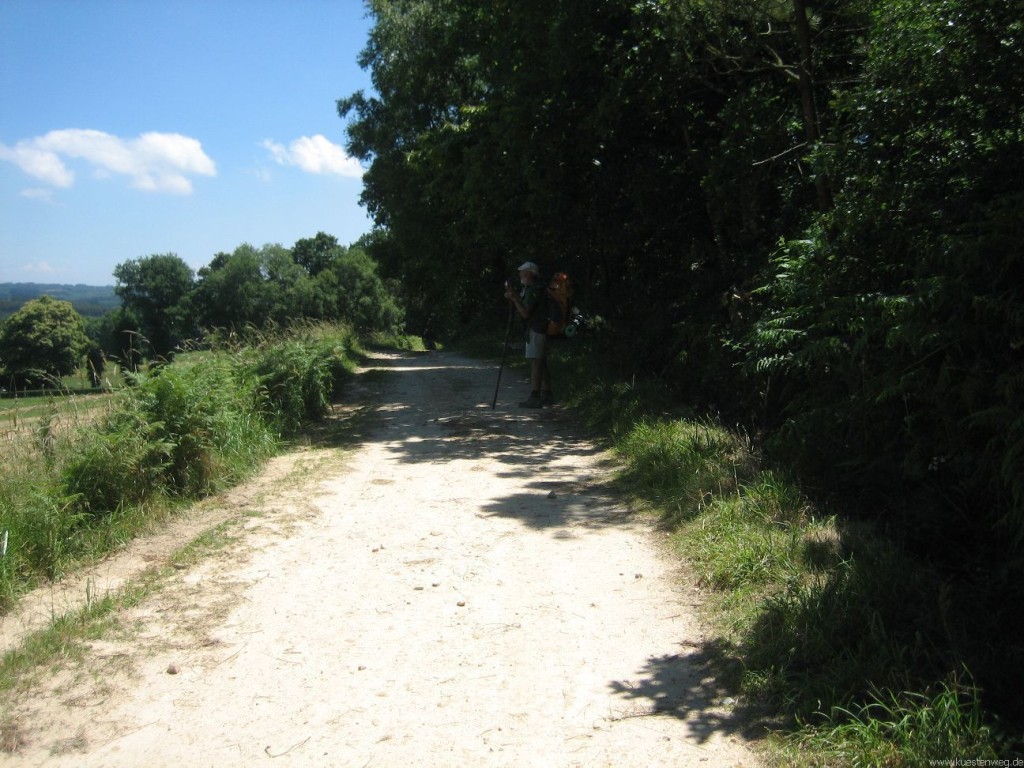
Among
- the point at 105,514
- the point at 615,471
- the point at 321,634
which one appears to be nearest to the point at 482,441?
the point at 615,471

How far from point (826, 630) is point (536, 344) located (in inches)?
306

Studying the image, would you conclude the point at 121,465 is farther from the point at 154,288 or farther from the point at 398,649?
the point at 154,288

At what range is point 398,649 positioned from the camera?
425 centimetres

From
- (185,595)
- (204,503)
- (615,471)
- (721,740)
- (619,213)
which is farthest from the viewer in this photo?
(619,213)

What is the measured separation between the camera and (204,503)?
697 cm

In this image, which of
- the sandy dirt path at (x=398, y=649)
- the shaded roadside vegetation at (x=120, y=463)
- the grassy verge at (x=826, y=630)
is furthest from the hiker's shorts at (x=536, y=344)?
the grassy verge at (x=826, y=630)

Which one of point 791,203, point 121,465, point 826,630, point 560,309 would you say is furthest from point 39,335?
point 826,630

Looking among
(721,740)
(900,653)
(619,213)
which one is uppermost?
(619,213)

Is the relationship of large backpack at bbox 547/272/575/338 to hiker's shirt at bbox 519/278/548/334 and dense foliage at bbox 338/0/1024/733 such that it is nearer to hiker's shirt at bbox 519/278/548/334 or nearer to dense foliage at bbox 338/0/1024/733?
hiker's shirt at bbox 519/278/548/334

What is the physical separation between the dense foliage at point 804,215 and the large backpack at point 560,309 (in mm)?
1279

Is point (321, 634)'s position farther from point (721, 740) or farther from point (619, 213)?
point (619, 213)

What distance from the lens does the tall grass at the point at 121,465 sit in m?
5.39

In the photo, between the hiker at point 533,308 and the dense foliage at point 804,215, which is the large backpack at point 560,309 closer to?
the hiker at point 533,308

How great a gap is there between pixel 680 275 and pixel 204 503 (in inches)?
347
